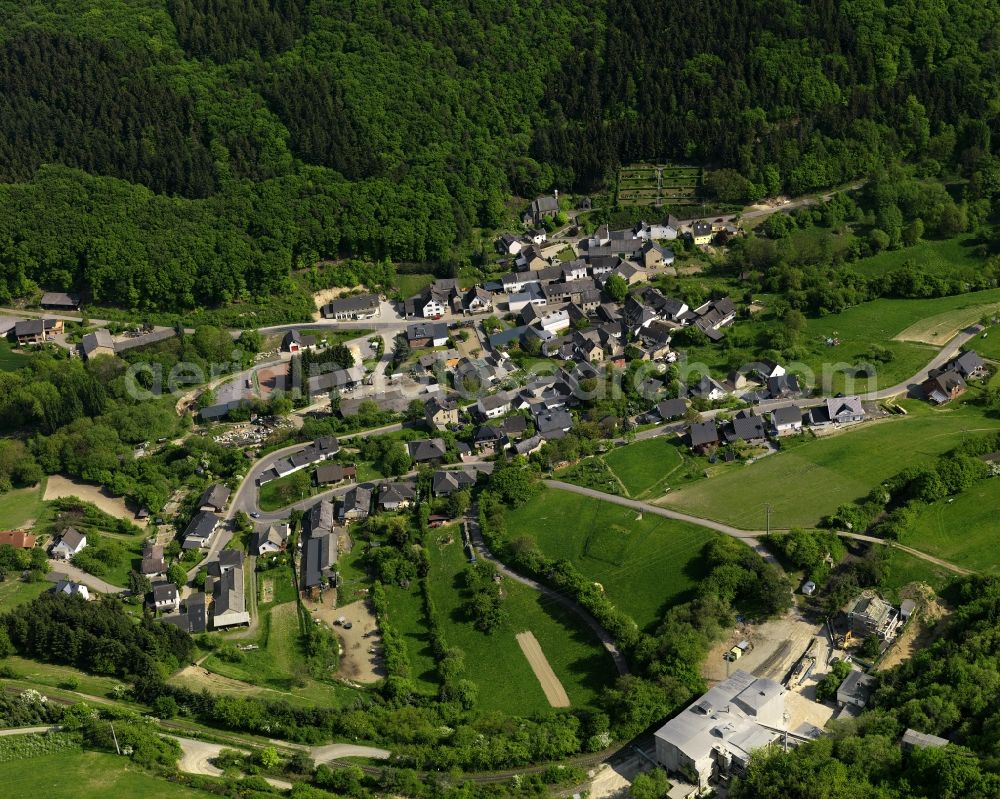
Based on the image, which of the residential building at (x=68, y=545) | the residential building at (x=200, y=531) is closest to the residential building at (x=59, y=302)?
the residential building at (x=68, y=545)

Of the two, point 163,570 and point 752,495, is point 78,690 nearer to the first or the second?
point 163,570

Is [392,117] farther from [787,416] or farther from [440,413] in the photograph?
[787,416]

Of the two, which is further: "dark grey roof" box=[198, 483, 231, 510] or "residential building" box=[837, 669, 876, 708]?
"dark grey roof" box=[198, 483, 231, 510]

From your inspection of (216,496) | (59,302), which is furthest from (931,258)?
(59,302)

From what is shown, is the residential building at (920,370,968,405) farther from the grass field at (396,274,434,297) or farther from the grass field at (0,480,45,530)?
the grass field at (0,480,45,530)

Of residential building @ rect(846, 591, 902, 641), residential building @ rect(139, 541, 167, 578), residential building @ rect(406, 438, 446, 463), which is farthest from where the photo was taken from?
residential building @ rect(406, 438, 446, 463)

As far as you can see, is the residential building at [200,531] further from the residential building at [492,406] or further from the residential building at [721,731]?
the residential building at [721,731]

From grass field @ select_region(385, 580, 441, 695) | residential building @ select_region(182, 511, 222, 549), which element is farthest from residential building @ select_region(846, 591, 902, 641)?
residential building @ select_region(182, 511, 222, 549)
